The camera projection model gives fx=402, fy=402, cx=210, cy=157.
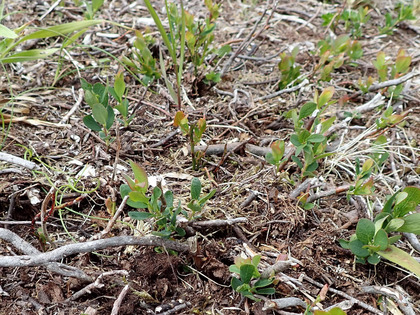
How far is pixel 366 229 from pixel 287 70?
114 cm

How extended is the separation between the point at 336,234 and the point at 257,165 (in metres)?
0.46

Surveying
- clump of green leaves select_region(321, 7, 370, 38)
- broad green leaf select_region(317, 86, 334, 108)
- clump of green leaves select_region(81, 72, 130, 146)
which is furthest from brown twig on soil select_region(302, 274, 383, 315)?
clump of green leaves select_region(321, 7, 370, 38)

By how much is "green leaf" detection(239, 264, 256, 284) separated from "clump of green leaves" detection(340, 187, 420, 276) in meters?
0.42

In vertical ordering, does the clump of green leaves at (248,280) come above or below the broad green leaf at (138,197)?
below

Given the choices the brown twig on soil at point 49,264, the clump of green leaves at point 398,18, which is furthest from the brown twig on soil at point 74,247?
the clump of green leaves at point 398,18

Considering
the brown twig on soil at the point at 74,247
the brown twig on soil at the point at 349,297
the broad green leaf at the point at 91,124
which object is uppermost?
the broad green leaf at the point at 91,124

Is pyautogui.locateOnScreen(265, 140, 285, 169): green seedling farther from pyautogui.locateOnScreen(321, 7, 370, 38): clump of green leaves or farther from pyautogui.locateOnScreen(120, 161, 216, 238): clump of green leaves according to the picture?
pyautogui.locateOnScreen(321, 7, 370, 38): clump of green leaves

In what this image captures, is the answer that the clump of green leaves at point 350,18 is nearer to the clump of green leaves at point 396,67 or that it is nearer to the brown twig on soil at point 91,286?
the clump of green leaves at point 396,67

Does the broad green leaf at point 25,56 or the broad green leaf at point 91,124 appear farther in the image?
the broad green leaf at point 25,56

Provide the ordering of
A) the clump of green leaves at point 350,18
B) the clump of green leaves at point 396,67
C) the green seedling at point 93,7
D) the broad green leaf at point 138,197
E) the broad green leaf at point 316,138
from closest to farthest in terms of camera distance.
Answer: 1. the broad green leaf at point 138,197
2. the broad green leaf at point 316,138
3. the clump of green leaves at point 396,67
4. the green seedling at point 93,7
5. the clump of green leaves at point 350,18

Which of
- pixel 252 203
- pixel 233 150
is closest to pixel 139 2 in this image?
pixel 233 150

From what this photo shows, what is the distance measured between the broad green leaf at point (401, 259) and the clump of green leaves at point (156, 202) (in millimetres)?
648

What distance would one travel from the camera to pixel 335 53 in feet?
8.10

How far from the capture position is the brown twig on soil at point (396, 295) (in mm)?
1361
